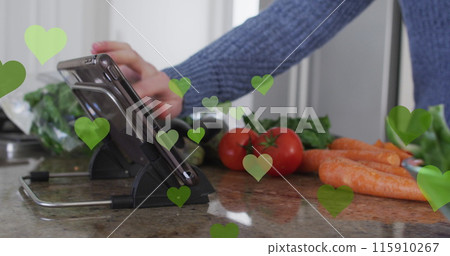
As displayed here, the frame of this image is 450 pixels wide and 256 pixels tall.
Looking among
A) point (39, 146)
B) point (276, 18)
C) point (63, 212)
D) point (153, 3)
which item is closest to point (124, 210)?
point (63, 212)

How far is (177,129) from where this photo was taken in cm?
59

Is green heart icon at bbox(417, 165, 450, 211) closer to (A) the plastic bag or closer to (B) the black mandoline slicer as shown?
(B) the black mandoline slicer

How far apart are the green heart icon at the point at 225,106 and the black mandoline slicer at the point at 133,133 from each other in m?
0.25

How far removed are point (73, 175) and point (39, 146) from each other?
0.44m

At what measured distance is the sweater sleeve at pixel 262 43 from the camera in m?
0.80

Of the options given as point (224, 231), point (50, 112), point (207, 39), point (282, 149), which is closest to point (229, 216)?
point (224, 231)

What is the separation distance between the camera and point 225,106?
872mm

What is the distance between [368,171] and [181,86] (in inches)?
12.7

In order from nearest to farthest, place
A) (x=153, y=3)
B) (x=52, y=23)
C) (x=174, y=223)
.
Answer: (x=174, y=223)
(x=153, y=3)
(x=52, y=23)

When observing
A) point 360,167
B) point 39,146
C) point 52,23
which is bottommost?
point 39,146

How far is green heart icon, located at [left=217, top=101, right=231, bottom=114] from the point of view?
2.79ft

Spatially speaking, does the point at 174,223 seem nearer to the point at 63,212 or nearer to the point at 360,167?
the point at 63,212

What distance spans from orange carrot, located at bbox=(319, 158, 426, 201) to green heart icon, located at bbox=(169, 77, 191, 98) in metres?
0.26

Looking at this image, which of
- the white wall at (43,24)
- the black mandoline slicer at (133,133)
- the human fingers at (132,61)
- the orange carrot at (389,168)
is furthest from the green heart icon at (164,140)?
the white wall at (43,24)
